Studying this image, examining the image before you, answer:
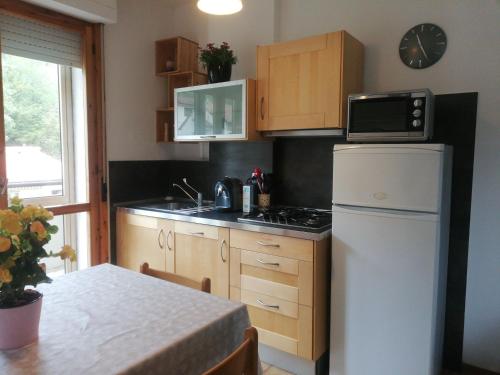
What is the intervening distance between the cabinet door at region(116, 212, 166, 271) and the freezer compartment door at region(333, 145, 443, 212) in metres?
1.44

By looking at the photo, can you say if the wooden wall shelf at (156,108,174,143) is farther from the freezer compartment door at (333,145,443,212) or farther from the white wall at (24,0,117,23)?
the freezer compartment door at (333,145,443,212)

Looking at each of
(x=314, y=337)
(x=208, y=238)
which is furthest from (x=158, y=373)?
(x=208, y=238)

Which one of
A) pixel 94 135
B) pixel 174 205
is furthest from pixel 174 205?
pixel 94 135

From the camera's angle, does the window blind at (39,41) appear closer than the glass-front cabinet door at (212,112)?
Yes

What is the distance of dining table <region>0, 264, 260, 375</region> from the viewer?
0.98 metres

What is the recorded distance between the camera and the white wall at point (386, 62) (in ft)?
7.09

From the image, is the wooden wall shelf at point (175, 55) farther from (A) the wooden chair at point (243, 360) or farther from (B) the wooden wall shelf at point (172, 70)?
(A) the wooden chair at point (243, 360)

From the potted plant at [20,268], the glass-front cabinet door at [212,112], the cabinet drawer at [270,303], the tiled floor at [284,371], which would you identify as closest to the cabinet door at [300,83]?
the glass-front cabinet door at [212,112]

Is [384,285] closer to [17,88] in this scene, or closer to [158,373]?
[158,373]

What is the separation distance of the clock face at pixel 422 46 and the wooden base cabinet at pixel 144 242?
1.95 metres

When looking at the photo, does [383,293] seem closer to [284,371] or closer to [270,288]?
[270,288]

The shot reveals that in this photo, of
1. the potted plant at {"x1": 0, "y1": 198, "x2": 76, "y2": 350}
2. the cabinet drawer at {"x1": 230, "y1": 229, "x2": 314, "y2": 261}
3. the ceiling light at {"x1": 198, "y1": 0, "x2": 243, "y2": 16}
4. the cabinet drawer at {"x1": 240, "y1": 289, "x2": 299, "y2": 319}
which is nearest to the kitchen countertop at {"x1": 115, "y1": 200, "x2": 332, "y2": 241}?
the cabinet drawer at {"x1": 230, "y1": 229, "x2": 314, "y2": 261}

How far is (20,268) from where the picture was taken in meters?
1.00

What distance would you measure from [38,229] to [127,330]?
1.33 ft
